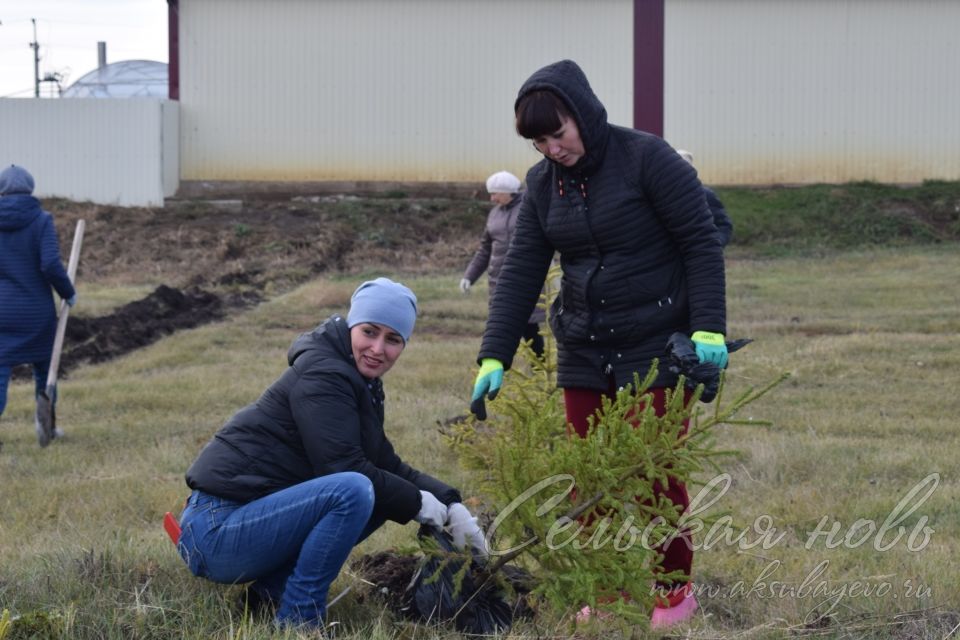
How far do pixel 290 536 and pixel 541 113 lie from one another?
1.60 metres

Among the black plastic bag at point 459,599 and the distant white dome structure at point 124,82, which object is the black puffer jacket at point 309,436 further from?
the distant white dome structure at point 124,82

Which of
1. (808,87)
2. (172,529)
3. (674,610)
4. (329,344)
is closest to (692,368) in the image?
(674,610)

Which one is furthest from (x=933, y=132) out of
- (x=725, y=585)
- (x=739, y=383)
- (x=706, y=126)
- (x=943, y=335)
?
(x=725, y=585)

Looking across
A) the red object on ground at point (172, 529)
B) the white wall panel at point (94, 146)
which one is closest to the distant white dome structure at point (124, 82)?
the white wall panel at point (94, 146)

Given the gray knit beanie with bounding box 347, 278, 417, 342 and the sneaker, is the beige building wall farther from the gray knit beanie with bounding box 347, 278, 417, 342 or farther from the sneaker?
the gray knit beanie with bounding box 347, 278, 417, 342

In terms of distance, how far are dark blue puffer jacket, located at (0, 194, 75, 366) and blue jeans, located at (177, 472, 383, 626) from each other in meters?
4.93

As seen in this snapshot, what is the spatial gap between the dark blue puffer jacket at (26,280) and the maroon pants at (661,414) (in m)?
5.17

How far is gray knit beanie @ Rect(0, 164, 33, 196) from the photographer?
8719mm

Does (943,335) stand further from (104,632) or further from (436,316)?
(104,632)

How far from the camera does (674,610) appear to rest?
4.51 m

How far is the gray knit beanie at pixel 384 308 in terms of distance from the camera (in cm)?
427

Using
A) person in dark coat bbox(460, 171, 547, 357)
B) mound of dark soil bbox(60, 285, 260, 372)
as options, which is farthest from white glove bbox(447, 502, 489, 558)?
mound of dark soil bbox(60, 285, 260, 372)

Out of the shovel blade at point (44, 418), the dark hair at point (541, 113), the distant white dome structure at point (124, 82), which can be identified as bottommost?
the shovel blade at point (44, 418)

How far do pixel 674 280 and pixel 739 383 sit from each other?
19.9ft
